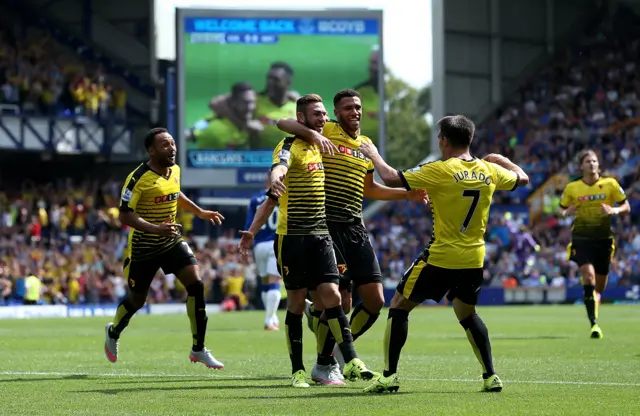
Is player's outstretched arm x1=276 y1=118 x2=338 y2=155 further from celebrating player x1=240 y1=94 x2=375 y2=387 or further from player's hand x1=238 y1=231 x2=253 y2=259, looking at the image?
player's hand x1=238 y1=231 x2=253 y2=259

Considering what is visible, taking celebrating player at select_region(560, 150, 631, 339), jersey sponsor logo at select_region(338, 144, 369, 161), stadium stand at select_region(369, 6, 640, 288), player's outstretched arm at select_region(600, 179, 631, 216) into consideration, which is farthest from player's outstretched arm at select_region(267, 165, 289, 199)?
stadium stand at select_region(369, 6, 640, 288)

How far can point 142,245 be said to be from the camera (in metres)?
13.3

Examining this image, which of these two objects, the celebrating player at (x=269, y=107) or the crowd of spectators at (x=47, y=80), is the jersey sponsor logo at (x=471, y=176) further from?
the crowd of spectators at (x=47, y=80)

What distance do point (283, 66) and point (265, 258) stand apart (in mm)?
19948

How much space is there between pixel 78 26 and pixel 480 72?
15142mm

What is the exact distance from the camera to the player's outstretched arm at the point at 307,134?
1054 centimetres

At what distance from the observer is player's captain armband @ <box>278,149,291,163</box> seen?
10.6 metres

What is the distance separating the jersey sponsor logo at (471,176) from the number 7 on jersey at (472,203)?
0.29 feet

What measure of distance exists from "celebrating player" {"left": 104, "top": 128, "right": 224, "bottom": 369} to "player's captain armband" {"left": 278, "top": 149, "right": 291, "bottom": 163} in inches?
89.6

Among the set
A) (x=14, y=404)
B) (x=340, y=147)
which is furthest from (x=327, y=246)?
(x=14, y=404)

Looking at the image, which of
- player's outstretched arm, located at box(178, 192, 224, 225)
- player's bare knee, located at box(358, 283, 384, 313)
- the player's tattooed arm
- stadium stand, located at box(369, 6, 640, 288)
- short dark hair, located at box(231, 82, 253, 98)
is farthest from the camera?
stadium stand, located at box(369, 6, 640, 288)

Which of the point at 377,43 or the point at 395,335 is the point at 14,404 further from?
the point at 377,43

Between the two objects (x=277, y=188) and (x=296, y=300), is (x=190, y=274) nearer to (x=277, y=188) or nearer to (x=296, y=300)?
(x=296, y=300)

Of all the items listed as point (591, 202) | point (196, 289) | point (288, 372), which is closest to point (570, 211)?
point (591, 202)
